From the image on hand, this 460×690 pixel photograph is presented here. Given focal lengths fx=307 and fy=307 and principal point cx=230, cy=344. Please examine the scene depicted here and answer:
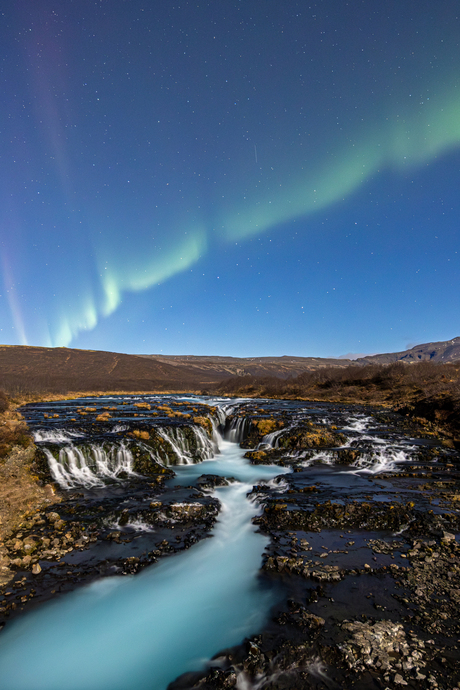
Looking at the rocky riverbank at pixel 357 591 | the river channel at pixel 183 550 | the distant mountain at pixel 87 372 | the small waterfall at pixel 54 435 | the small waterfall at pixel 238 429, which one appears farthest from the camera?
the distant mountain at pixel 87 372

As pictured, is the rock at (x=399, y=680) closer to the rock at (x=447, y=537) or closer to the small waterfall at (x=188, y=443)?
the rock at (x=447, y=537)

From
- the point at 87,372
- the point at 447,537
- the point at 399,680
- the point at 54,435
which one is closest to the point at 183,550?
the point at 399,680

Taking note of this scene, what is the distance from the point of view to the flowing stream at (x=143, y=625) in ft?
18.5

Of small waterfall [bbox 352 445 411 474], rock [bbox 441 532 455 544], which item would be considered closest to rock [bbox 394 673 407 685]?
rock [bbox 441 532 455 544]

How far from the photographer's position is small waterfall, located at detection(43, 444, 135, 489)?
1390 centimetres

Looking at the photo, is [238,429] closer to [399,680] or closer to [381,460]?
[381,460]

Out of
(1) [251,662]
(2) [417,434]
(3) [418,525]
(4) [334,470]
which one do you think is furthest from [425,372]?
(1) [251,662]

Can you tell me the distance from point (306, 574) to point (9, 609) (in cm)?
658

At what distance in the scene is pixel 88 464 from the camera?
15.0 meters

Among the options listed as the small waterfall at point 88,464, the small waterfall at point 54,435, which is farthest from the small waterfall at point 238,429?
the small waterfall at point 54,435

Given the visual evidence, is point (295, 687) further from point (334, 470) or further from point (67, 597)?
point (334, 470)

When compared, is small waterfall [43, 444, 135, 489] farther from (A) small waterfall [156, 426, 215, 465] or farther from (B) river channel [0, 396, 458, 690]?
(A) small waterfall [156, 426, 215, 465]

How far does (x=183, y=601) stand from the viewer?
24.8 feet

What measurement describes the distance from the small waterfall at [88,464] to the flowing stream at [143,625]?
7.09 meters
